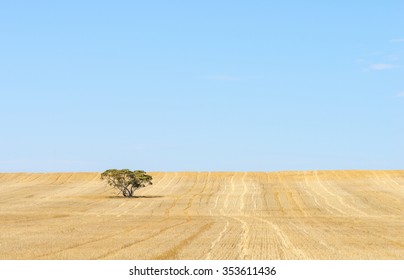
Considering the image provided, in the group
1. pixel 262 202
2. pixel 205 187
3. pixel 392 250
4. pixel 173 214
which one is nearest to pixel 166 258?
pixel 392 250

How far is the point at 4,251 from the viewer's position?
31000 millimetres

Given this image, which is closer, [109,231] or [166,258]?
[166,258]

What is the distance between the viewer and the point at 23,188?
114m

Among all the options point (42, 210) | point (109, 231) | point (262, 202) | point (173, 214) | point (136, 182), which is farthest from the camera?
point (136, 182)

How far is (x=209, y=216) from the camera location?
63000 mm

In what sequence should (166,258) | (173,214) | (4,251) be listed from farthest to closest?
(173,214)
(4,251)
(166,258)

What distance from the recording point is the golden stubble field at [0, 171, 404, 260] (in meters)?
31.3

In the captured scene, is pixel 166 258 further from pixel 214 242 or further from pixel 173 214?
Answer: pixel 173 214

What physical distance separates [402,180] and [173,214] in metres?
60.0

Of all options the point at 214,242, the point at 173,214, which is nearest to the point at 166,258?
the point at 214,242

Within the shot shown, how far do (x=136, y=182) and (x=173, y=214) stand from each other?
31.9 m

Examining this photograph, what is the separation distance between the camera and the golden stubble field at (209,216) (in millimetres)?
31328
